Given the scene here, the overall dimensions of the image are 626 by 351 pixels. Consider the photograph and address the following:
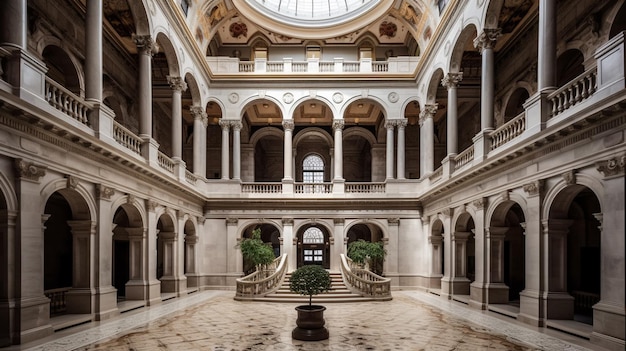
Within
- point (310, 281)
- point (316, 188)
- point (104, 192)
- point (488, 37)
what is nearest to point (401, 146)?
point (316, 188)

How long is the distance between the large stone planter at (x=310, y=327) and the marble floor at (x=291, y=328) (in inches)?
7.3

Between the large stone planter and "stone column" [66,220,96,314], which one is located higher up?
"stone column" [66,220,96,314]

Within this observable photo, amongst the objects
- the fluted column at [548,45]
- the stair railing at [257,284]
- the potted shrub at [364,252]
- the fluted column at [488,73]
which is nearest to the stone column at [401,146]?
the potted shrub at [364,252]

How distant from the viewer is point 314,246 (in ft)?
99.9

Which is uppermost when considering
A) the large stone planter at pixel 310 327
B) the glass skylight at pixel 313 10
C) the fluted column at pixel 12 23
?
the glass skylight at pixel 313 10

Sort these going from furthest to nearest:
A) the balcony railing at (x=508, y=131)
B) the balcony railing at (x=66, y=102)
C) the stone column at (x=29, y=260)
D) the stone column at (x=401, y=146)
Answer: the stone column at (x=401, y=146) < the balcony railing at (x=508, y=131) < the balcony railing at (x=66, y=102) < the stone column at (x=29, y=260)

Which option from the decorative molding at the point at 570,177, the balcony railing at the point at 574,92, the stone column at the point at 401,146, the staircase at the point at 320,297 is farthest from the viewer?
the stone column at the point at 401,146

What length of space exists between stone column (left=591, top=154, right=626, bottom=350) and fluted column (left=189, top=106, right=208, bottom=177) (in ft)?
A: 58.2

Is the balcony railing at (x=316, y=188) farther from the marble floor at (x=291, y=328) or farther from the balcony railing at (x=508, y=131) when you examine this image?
the balcony railing at (x=508, y=131)

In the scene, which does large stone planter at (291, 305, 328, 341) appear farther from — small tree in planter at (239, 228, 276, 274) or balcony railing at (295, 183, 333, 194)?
balcony railing at (295, 183, 333, 194)

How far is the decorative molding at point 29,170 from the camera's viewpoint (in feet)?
28.5

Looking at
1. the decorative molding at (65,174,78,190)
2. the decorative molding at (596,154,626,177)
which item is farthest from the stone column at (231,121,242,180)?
the decorative molding at (596,154,626,177)

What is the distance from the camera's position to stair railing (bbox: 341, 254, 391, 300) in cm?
1756

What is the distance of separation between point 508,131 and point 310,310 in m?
8.29
